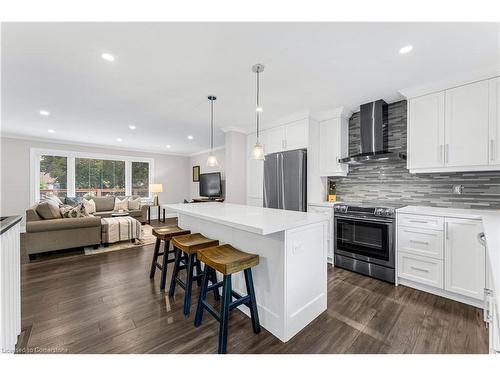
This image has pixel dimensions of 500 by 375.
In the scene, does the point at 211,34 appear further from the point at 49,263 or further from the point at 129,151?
the point at 129,151

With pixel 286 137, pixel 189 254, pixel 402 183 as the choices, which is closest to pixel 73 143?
pixel 286 137

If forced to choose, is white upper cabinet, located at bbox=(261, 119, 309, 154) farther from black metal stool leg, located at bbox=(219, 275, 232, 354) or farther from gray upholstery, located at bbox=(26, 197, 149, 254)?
gray upholstery, located at bbox=(26, 197, 149, 254)

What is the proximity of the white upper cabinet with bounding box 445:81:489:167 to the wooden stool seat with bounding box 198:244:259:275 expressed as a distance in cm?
254

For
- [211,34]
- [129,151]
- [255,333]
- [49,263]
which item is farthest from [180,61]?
[129,151]

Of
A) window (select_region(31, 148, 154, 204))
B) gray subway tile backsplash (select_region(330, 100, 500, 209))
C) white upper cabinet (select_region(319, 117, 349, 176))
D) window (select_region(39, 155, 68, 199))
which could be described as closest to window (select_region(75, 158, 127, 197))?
window (select_region(31, 148, 154, 204))

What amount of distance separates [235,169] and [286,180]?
129 cm

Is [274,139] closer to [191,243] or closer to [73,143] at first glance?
[191,243]

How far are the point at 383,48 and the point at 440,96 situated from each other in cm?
124

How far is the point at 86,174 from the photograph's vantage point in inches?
254

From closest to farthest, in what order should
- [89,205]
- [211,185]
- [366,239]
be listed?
[366,239], [89,205], [211,185]

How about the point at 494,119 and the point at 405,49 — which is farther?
the point at 494,119

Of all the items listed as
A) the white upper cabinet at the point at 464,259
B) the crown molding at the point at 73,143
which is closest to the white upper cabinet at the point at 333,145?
the white upper cabinet at the point at 464,259

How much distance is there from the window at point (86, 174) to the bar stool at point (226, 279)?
254 inches

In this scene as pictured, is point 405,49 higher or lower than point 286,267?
higher
